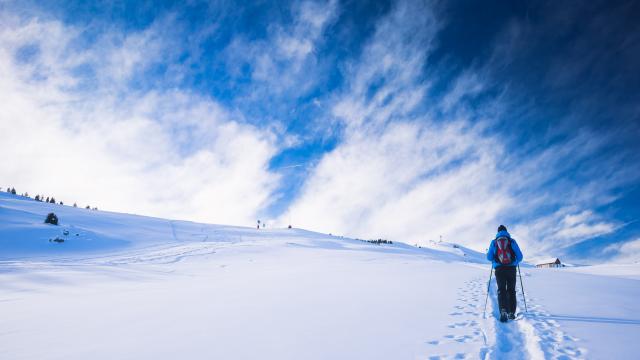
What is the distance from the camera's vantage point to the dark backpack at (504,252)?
8.46 m

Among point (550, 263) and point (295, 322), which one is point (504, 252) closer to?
point (295, 322)

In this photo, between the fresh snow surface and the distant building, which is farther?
the distant building

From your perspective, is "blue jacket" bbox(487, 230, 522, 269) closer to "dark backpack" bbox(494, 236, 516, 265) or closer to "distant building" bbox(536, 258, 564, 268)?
"dark backpack" bbox(494, 236, 516, 265)

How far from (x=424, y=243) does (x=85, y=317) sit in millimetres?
121669

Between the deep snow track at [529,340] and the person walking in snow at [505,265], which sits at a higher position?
the person walking in snow at [505,265]

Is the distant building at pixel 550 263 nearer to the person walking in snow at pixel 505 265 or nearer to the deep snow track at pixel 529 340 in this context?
the person walking in snow at pixel 505 265

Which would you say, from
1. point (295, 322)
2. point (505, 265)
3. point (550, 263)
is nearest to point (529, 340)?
point (505, 265)

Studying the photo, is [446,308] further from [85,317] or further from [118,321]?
[85,317]

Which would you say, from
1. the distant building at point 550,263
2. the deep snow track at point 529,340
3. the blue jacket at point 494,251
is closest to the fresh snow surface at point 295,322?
the deep snow track at point 529,340

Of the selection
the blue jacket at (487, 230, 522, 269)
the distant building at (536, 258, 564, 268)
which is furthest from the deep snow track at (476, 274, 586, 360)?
the distant building at (536, 258, 564, 268)

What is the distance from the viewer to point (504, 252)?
8.55m

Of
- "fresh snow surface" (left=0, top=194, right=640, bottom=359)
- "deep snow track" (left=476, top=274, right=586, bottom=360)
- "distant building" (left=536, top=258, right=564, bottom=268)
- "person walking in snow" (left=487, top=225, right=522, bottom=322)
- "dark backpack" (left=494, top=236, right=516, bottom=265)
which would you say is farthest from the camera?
"distant building" (left=536, top=258, right=564, bottom=268)

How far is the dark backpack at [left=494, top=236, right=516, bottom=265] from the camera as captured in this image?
8.46 meters

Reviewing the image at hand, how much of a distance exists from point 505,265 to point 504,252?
13.7 inches
